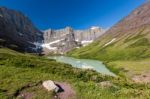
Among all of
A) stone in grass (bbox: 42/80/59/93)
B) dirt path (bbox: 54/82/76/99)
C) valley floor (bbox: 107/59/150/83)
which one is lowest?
dirt path (bbox: 54/82/76/99)

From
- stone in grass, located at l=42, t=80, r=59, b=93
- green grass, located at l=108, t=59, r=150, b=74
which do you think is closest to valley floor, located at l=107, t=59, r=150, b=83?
green grass, located at l=108, t=59, r=150, b=74

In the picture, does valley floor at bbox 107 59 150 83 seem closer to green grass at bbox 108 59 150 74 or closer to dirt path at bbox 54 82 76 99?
green grass at bbox 108 59 150 74

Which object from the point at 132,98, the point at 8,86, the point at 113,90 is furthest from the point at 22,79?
the point at 132,98

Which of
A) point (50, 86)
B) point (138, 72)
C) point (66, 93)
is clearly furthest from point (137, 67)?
point (50, 86)

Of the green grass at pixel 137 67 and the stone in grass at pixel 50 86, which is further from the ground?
the green grass at pixel 137 67

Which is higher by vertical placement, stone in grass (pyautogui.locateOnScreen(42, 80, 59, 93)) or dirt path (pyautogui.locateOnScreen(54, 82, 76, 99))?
stone in grass (pyautogui.locateOnScreen(42, 80, 59, 93))

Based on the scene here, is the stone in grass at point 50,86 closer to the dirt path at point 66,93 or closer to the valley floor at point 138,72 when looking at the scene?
the dirt path at point 66,93

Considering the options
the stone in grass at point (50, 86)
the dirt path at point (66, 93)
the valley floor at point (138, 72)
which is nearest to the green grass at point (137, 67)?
the valley floor at point (138, 72)

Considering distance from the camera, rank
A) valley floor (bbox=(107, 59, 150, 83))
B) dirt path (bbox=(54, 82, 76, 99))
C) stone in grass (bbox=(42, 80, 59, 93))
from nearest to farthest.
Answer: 1. dirt path (bbox=(54, 82, 76, 99))
2. stone in grass (bbox=(42, 80, 59, 93))
3. valley floor (bbox=(107, 59, 150, 83))

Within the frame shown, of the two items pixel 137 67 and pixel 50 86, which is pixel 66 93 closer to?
pixel 50 86

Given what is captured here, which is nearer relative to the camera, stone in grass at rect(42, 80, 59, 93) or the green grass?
stone in grass at rect(42, 80, 59, 93)

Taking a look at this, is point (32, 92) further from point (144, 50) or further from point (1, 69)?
point (144, 50)

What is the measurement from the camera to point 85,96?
2628 centimetres

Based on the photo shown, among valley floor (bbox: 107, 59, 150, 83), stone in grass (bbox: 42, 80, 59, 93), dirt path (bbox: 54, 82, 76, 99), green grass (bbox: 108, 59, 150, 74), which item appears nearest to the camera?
dirt path (bbox: 54, 82, 76, 99)
